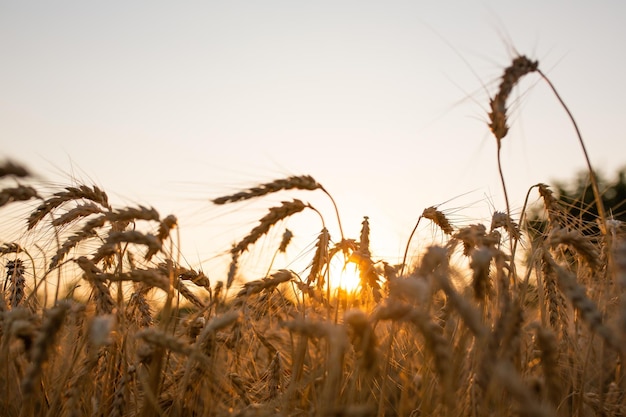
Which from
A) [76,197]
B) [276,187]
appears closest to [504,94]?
[276,187]

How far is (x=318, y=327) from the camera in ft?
5.62

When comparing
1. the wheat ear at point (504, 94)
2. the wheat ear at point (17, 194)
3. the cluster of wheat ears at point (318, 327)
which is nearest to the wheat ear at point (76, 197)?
the cluster of wheat ears at point (318, 327)

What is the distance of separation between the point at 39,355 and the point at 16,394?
1003mm

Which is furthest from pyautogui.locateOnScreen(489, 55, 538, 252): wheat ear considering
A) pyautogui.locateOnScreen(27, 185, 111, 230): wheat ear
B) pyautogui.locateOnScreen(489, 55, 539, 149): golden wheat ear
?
pyautogui.locateOnScreen(27, 185, 111, 230): wheat ear

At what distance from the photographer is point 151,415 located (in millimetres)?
2334

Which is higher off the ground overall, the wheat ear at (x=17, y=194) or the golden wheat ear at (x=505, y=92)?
the golden wheat ear at (x=505, y=92)

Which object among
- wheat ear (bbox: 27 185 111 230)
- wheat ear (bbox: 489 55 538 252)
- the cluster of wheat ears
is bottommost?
the cluster of wheat ears

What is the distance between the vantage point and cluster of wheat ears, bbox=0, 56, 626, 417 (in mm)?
1692

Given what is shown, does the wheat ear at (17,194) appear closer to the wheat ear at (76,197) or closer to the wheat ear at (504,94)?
the wheat ear at (76,197)

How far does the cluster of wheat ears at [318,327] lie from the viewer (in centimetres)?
169

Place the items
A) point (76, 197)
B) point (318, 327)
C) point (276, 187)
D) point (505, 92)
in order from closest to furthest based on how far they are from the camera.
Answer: point (318, 327), point (505, 92), point (276, 187), point (76, 197)

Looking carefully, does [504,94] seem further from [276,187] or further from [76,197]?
[76,197]

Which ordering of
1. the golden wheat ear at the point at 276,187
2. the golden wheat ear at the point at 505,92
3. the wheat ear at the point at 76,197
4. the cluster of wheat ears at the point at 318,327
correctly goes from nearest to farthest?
the cluster of wheat ears at the point at 318,327 < the golden wheat ear at the point at 505,92 < the golden wheat ear at the point at 276,187 < the wheat ear at the point at 76,197

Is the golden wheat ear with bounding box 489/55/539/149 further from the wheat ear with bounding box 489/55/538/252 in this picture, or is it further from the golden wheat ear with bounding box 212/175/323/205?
the golden wheat ear with bounding box 212/175/323/205
